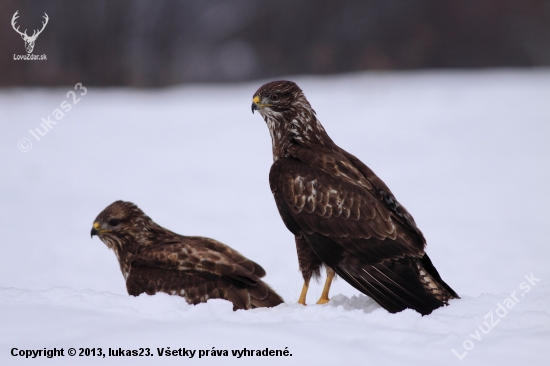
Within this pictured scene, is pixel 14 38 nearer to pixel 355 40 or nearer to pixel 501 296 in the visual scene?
pixel 355 40

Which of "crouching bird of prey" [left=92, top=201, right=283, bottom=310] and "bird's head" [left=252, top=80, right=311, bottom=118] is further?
"bird's head" [left=252, top=80, right=311, bottom=118]

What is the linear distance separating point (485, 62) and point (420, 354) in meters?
15.3

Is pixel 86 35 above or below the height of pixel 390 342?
above

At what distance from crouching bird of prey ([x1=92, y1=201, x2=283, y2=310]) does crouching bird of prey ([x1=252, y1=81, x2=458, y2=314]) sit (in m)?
0.47

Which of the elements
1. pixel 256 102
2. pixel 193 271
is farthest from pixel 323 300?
pixel 256 102

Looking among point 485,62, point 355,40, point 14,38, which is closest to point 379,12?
point 355,40

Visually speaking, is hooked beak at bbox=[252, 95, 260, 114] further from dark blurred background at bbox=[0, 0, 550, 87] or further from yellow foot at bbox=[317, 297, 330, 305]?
dark blurred background at bbox=[0, 0, 550, 87]

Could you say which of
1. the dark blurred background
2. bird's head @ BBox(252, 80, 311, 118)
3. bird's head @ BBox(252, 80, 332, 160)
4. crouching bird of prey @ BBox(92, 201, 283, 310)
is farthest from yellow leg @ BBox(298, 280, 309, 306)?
the dark blurred background

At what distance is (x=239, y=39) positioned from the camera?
17.2m

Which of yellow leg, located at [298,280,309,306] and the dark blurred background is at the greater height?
the dark blurred background

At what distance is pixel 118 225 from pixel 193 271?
1075mm

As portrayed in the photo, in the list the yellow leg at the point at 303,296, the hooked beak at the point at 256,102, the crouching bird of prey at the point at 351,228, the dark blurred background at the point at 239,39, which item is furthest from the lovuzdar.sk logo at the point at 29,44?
the yellow leg at the point at 303,296

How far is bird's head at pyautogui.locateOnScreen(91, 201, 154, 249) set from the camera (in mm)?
6281

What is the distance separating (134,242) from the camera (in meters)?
6.24
